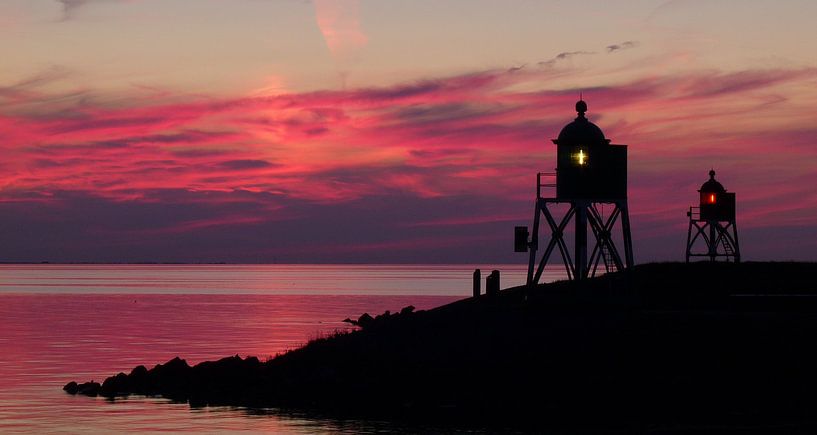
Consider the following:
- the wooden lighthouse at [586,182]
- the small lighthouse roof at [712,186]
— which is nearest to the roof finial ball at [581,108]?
the wooden lighthouse at [586,182]

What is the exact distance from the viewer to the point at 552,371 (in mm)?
37156

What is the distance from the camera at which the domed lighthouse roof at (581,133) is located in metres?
57.9

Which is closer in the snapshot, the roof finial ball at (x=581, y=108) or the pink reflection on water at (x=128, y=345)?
the pink reflection on water at (x=128, y=345)

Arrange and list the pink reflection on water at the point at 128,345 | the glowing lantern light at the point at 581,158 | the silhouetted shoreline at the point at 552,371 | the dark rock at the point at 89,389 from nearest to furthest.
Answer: the silhouetted shoreline at the point at 552,371 < the pink reflection on water at the point at 128,345 < the dark rock at the point at 89,389 < the glowing lantern light at the point at 581,158

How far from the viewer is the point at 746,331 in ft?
130

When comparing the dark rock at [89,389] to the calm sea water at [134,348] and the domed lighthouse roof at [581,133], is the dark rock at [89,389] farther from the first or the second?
the domed lighthouse roof at [581,133]

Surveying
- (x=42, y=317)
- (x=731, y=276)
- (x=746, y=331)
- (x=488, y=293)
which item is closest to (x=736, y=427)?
(x=746, y=331)

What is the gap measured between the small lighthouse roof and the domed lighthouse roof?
145 feet

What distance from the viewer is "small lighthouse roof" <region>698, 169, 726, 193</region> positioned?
9938 cm

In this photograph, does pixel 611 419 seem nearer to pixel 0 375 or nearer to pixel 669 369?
pixel 669 369

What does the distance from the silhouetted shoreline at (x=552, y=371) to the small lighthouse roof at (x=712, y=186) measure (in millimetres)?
49326

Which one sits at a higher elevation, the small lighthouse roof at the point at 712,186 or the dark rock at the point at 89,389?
the small lighthouse roof at the point at 712,186

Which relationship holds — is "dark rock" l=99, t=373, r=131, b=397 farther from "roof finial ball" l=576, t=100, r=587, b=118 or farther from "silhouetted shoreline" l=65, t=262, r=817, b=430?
"roof finial ball" l=576, t=100, r=587, b=118

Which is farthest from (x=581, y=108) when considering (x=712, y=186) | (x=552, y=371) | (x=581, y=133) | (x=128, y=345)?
(x=712, y=186)
